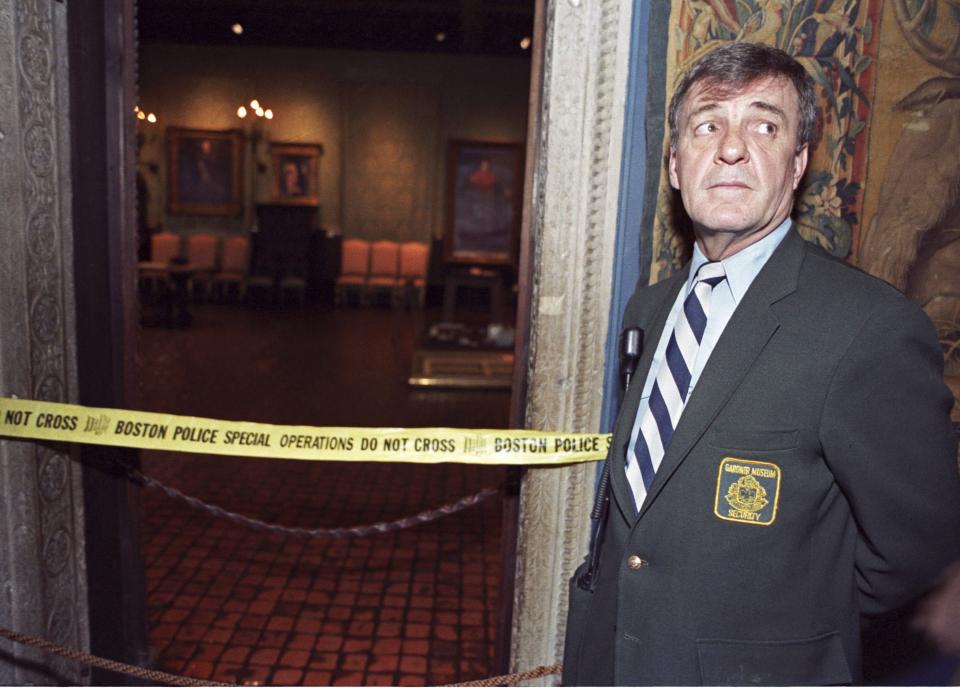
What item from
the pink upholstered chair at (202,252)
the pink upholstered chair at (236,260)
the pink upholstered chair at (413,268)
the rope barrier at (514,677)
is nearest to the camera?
the rope barrier at (514,677)

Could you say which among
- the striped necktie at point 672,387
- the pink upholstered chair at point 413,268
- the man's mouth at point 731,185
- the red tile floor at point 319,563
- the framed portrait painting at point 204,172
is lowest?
the red tile floor at point 319,563

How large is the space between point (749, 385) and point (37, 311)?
222 centimetres

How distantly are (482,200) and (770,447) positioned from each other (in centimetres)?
1336

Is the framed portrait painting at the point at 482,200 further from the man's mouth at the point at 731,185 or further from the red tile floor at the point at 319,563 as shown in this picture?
the man's mouth at the point at 731,185

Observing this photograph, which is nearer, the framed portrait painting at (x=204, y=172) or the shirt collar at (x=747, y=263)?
the shirt collar at (x=747, y=263)

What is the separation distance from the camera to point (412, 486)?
5180 mm

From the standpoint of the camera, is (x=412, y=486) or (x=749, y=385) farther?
(x=412, y=486)

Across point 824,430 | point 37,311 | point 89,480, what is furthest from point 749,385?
point 89,480

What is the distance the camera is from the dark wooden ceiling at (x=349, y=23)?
457 inches

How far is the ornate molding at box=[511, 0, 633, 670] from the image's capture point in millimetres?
2174

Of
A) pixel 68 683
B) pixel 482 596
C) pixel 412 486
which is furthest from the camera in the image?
pixel 412 486

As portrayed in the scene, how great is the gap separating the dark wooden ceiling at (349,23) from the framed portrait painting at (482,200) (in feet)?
6.32

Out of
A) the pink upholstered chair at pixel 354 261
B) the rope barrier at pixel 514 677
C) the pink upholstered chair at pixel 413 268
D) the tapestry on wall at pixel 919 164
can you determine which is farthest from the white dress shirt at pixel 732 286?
the pink upholstered chair at pixel 354 261

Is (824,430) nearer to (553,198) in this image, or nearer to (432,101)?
(553,198)
